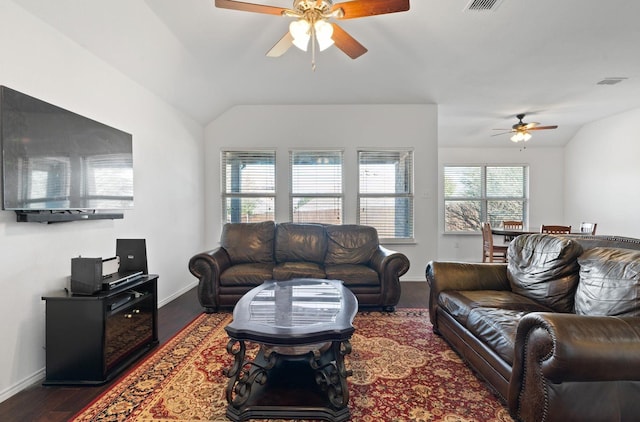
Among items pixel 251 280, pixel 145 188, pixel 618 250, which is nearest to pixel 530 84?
pixel 618 250

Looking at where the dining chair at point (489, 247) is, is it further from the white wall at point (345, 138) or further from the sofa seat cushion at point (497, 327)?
the sofa seat cushion at point (497, 327)

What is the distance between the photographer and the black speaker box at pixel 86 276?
2109mm

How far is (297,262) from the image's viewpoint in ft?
12.7

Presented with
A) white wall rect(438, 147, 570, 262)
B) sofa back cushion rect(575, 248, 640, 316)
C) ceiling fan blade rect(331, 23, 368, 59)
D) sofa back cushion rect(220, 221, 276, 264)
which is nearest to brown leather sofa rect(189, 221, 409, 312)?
sofa back cushion rect(220, 221, 276, 264)

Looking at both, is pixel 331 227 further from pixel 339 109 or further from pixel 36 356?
pixel 36 356

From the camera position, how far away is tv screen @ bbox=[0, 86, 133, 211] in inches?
73.1

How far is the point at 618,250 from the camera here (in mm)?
1948

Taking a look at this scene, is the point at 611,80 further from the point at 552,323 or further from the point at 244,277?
the point at 244,277

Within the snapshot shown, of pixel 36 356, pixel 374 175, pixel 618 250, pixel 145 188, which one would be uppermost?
pixel 374 175

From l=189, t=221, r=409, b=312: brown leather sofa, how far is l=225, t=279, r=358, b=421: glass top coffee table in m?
1.28

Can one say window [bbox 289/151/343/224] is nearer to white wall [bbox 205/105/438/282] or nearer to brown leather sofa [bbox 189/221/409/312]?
white wall [bbox 205/105/438/282]

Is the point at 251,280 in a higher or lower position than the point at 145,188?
lower

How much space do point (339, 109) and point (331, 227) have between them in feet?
6.66

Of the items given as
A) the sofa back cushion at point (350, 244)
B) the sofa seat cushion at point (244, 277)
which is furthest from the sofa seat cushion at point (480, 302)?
the sofa seat cushion at point (244, 277)
